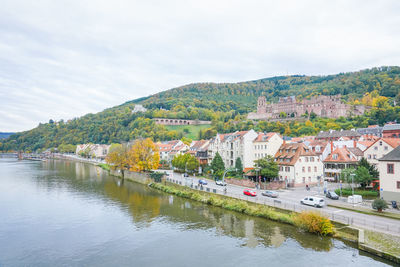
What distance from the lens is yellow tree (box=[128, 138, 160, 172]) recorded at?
62031 mm

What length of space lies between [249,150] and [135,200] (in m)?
23.9

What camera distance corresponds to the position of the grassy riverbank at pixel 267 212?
24.6 meters

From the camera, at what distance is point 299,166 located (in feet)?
150

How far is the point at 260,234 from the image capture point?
→ 2591cm

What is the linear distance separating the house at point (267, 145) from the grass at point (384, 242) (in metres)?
30.0

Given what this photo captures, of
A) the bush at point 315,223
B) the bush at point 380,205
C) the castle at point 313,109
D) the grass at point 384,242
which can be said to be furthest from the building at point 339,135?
the grass at point 384,242

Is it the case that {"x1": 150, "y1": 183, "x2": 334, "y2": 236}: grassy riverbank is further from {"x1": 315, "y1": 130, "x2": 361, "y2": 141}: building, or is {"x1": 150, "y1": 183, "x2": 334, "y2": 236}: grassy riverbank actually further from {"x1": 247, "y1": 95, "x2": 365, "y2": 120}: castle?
{"x1": 247, "y1": 95, "x2": 365, "y2": 120}: castle

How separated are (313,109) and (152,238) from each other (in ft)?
472

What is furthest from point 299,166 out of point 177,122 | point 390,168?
point 177,122

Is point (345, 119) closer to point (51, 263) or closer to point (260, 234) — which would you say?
point (260, 234)

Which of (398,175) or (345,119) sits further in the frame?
(345,119)

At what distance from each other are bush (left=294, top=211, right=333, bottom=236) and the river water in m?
0.72

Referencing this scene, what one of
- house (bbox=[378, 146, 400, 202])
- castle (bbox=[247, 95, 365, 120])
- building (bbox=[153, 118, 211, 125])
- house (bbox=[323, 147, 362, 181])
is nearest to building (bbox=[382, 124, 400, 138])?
house (bbox=[323, 147, 362, 181])

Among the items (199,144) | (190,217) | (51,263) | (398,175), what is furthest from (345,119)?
(51,263)
